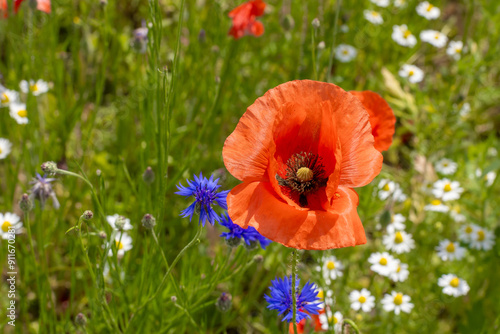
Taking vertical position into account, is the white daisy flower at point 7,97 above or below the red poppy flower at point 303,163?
below

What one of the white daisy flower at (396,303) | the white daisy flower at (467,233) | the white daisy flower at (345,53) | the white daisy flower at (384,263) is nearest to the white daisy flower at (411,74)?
the white daisy flower at (345,53)

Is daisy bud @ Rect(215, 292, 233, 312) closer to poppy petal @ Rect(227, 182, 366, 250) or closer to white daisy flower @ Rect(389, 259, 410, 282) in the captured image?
poppy petal @ Rect(227, 182, 366, 250)

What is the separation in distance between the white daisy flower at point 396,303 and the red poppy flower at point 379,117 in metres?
0.87

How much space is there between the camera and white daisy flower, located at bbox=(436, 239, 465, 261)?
2.49m

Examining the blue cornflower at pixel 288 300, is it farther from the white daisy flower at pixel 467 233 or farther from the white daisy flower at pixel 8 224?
the white daisy flower at pixel 467 233

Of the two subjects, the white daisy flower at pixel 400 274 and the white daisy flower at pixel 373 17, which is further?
the white daisy flower at pixel 373 17

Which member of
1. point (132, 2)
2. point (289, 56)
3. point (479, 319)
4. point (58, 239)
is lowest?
point (479, 319)

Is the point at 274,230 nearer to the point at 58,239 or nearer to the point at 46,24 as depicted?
the point at 58,239

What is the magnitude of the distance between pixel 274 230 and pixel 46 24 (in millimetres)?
2298

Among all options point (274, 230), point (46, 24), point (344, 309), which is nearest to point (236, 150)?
point (274, 230)

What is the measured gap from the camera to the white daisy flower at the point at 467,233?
2.51 metres

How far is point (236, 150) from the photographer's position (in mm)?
1299

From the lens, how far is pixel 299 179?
4.83ft

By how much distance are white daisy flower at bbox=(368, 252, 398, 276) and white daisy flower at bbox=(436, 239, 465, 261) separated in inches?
12.0
